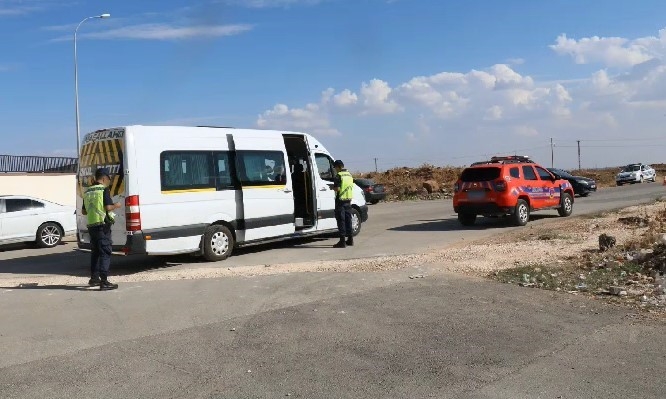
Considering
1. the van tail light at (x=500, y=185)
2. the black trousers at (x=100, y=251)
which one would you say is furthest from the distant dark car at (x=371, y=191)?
the black trousers at (x=100, y=251)

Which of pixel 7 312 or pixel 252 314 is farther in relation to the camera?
pixel 7 312

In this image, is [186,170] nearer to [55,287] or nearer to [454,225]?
[55,287]

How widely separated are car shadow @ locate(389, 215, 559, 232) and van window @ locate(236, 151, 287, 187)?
520 centimetres

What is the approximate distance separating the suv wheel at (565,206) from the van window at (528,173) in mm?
1769

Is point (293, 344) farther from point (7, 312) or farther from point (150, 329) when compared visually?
point (7, 312)

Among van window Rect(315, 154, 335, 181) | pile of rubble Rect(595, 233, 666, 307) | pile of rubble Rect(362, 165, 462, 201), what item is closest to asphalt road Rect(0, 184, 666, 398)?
pile of rubble Rect(595, 233, 666, 307)

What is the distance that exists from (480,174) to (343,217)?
17.4 ft

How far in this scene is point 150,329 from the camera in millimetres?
6875

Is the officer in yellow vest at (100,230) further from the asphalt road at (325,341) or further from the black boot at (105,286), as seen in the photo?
the asphalt road at (325,341)

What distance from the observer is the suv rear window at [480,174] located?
16875mm

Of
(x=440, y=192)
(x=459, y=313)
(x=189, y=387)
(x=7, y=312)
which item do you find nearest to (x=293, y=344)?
(x=189, y=387)

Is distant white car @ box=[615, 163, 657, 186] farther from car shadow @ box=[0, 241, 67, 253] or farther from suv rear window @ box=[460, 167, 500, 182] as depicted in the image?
car shadow @ box=[0, 241, 67, 253]

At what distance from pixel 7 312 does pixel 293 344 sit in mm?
4142

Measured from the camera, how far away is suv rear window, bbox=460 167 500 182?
16.9m
